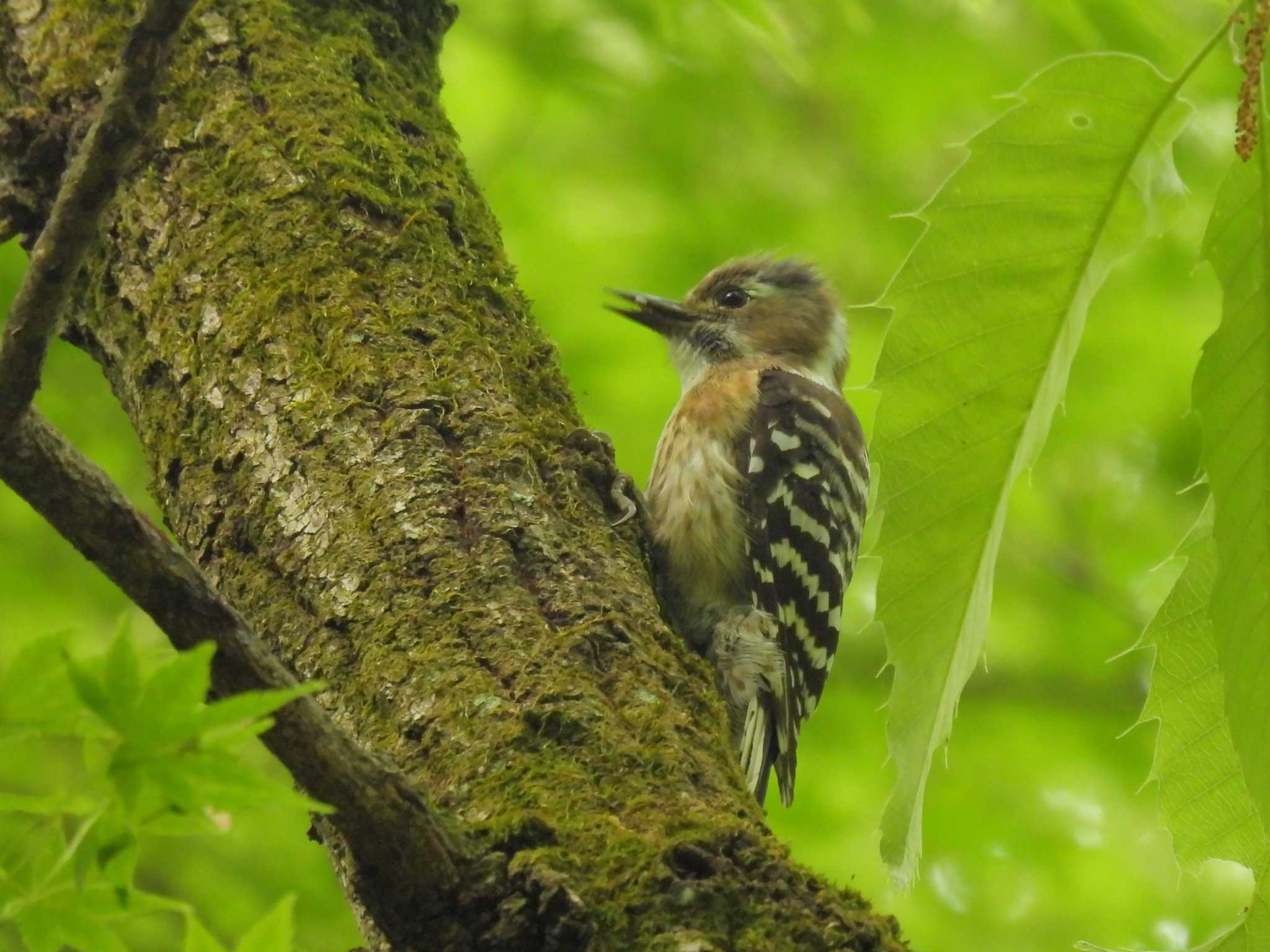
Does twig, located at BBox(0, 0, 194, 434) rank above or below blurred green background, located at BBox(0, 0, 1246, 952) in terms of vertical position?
below

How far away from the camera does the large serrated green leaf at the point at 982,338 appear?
1.94 metres

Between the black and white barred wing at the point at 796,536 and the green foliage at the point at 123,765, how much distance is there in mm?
3247

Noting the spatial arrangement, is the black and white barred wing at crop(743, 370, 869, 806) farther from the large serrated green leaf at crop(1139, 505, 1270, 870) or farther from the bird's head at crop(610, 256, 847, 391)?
the large serrated green leaf at crop(1139, 505, 1270, 870)

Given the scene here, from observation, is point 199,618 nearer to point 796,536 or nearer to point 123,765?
point 123,765

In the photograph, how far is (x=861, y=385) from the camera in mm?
5559

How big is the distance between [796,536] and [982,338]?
2.78 metres

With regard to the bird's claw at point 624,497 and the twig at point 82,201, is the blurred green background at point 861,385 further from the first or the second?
the twig at point 82,201

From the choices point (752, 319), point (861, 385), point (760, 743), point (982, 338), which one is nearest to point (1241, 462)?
point (982, 338)

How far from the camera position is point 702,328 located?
5773mm

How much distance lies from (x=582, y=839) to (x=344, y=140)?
1944 mm

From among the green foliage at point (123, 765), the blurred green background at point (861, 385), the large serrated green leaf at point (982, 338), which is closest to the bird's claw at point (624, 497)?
the large serrated green leaf at point (982, 338)

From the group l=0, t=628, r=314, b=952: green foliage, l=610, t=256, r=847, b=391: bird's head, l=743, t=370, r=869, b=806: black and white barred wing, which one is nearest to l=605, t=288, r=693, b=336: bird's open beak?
l=610, t=256, r=847, b=391: bird's head

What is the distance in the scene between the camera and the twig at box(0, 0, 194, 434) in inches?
70.4

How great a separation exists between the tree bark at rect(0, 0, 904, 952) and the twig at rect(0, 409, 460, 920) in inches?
1.6
